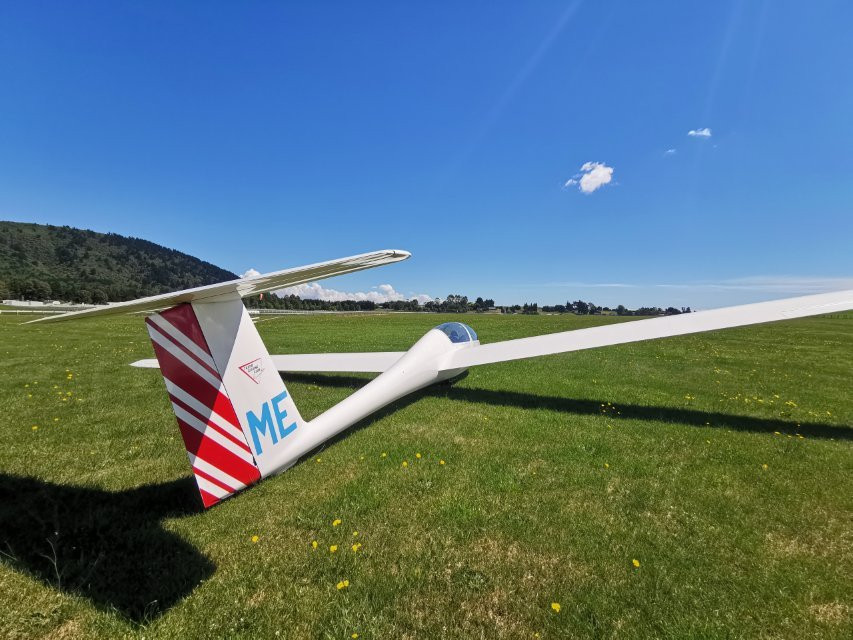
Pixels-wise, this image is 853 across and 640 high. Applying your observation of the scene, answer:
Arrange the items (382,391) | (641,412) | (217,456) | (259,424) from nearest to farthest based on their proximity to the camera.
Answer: (217,456)
(259,424)
(382,391)
(641,412)

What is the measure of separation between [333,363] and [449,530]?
6.92 m

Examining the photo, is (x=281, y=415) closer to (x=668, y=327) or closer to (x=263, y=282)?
(x=263, y=282)

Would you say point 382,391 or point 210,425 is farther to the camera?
point 382,391

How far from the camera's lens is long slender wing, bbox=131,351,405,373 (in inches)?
360

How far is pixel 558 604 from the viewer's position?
2.64 m

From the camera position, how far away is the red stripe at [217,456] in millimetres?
3164

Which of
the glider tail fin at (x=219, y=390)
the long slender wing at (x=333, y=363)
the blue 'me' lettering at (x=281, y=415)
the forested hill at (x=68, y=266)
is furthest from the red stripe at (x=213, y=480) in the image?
the forested hill at (x=68, y=266)

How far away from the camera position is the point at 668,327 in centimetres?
725

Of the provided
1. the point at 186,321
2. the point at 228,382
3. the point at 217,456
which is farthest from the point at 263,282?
the point at 217,456

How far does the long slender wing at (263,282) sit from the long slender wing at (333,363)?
19.2 feet

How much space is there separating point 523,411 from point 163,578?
226 inches

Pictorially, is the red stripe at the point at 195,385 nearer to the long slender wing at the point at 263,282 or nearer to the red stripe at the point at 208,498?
the long slender wing at the point at 263,282

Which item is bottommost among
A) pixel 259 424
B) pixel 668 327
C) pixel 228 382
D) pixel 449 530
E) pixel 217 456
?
pixel 449 530

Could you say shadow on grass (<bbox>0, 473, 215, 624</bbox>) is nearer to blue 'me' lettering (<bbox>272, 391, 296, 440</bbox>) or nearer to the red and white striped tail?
the red and white striped tail
